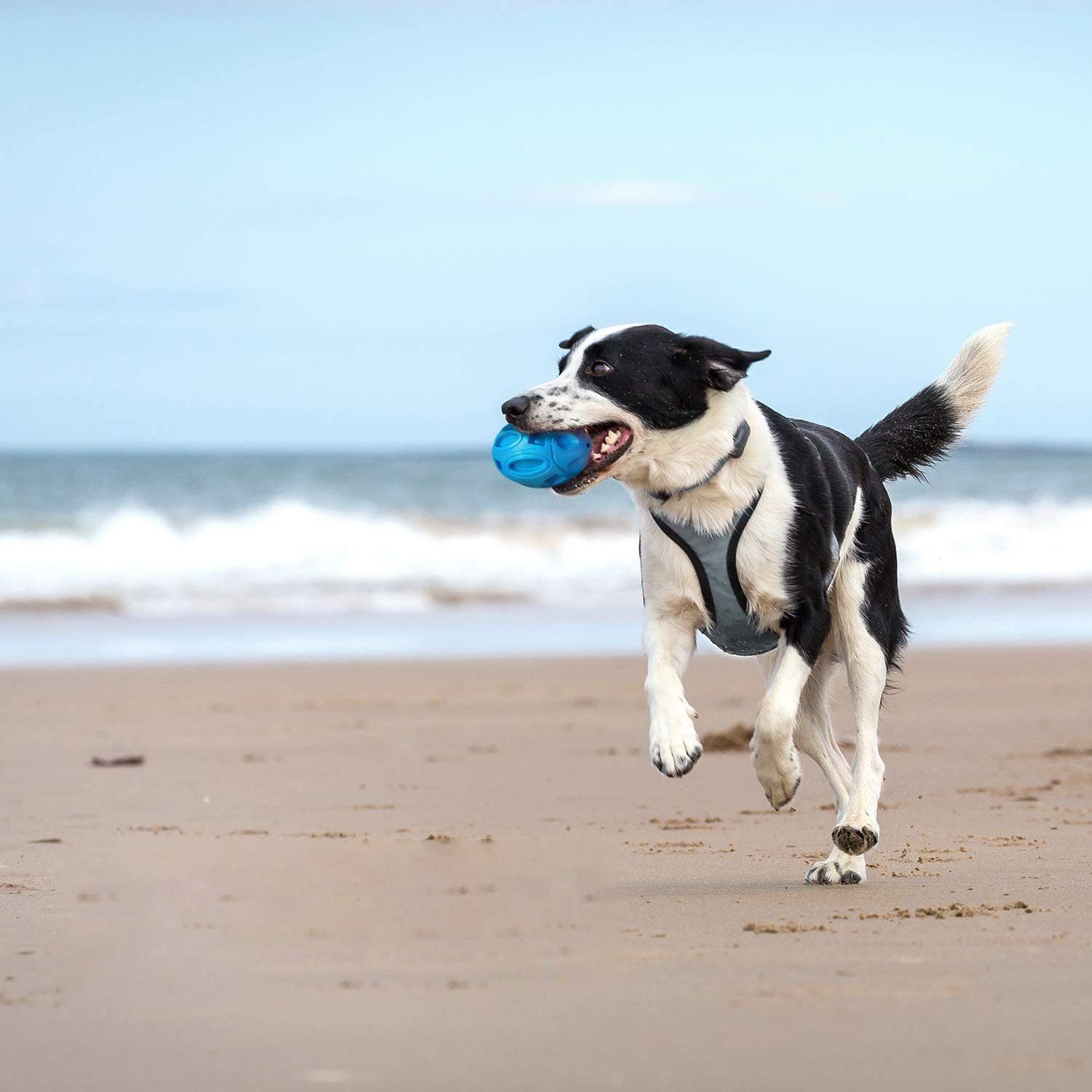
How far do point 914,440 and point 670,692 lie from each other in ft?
6.08

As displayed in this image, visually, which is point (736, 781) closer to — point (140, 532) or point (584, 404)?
point (584, 404)

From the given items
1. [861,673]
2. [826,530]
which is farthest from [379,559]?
[826,530]

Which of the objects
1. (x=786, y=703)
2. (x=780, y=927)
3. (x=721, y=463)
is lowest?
(x=780, y=927)

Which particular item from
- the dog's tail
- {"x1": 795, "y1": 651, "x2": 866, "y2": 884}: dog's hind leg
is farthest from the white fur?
{"x1": 795, "y1": 651, "x2": 866, "y2": 884}: dog's hind leg

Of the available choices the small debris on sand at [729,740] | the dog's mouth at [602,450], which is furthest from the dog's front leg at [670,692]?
the small debris on sand at [729,740]

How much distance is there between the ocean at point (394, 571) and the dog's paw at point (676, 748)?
2248mm

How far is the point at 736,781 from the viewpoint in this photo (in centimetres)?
736

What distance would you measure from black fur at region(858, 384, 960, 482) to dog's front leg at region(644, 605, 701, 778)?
1426 millimetres

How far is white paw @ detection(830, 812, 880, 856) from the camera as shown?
5.06 metres

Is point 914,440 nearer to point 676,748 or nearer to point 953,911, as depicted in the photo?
point 676,748

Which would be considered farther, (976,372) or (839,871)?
(976,372)

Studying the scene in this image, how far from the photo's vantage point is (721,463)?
5.06 meters

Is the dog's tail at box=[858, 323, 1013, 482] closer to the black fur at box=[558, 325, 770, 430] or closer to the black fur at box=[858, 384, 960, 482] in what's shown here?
the black fur at box=[858, 384, 960, 482]

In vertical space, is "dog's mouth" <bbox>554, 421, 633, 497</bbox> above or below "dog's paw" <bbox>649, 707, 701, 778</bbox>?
above
